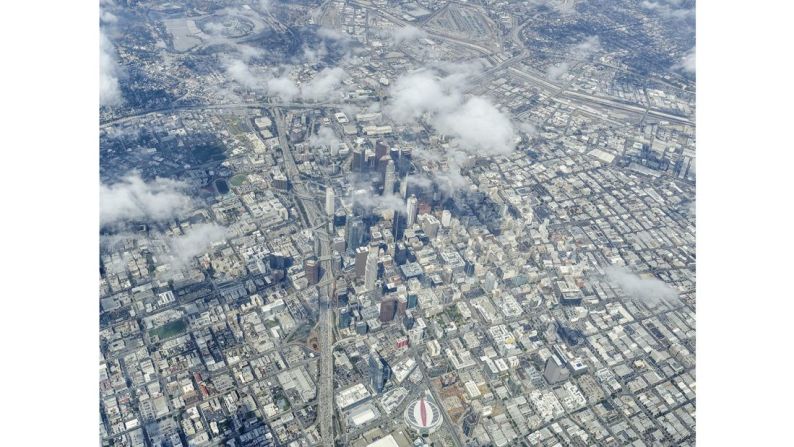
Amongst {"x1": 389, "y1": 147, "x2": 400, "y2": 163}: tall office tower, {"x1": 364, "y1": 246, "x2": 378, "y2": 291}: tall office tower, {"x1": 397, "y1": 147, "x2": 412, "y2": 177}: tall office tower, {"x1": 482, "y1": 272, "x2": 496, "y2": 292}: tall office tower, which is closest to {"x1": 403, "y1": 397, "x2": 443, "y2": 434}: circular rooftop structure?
{"x1": 364, "y1": 246, "x2": 378, "y2": 291}: tall office tower

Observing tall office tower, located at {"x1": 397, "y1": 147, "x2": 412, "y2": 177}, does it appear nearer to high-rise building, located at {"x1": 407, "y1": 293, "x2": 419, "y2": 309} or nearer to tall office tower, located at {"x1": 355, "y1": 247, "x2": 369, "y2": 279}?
tall office tower, located at {"x1": 355, "y1": 247, "x2": 369, "y2": 279}

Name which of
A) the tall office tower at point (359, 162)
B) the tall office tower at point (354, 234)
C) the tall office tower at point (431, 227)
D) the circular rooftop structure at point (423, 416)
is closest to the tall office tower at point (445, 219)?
the tall office tower at point (431, 227)

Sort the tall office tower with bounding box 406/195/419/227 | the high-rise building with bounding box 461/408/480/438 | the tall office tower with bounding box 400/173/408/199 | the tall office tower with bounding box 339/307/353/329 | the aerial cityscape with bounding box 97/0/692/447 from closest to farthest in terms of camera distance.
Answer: the high-rise building with bounding box 461/408/480/438 → the aerial cityscape with bounding box 97/0/692/447 → the tall office tower with bounding box 339/307/353/329 → the tall office tower with bounding box 406/195/419/227 → the tall office tower with bounding box 400/173/408/199

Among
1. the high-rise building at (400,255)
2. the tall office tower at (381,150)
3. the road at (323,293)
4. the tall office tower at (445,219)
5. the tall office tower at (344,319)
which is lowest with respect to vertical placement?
the road at (323,293)

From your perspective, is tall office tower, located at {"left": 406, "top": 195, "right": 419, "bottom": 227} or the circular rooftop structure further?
tall office tower, located at {"left": 406, "top": 195, "right": 419, "bottom": 227}

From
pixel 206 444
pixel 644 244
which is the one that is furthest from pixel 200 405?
pixel 644 244

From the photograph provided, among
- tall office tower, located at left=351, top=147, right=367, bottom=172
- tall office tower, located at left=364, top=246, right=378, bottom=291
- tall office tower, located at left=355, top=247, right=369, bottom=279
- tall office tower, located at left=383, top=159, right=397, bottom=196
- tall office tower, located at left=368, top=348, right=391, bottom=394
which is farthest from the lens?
tall office tower, located at left=351, top=147, right=367, bottom=172

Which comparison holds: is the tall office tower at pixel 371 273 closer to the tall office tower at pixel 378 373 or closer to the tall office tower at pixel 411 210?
the tall office tower at pixel 411 210
